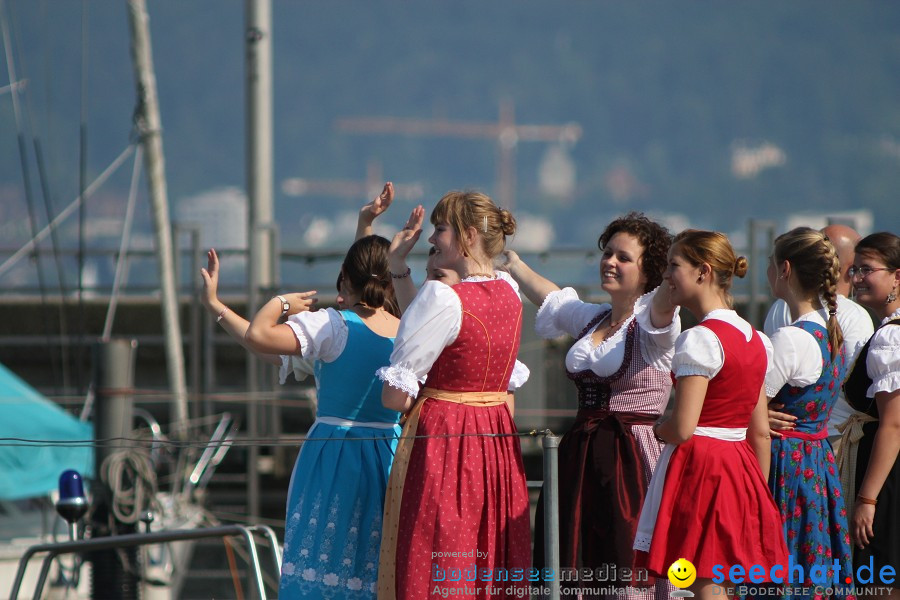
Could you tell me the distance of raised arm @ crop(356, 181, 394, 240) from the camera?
3.33m

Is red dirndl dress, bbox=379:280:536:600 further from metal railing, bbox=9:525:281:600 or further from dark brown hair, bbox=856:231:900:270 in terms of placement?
dark brown hair, bbox=856:231:900:270

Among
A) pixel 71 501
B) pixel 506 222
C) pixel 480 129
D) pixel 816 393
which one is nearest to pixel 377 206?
pixel 506 222

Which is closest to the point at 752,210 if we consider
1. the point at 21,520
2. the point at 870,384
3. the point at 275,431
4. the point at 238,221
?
the point at 238,221

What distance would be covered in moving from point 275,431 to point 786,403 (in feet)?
19.3

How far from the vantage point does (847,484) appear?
3.31 meters

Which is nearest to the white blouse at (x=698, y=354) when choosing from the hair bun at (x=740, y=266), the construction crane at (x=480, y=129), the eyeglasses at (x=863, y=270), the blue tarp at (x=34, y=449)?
the hair bun at (x=740, y=266)

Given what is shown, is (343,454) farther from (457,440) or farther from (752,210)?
(752,210)

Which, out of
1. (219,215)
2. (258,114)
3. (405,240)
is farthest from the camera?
(219,215)

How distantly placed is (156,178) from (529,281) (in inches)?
259

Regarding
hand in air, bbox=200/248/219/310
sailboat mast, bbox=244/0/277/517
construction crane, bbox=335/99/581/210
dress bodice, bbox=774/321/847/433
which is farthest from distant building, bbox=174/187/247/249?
construction crane, bbox=335/99/581/210

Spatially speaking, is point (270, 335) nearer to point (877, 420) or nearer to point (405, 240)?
point (405, 240)

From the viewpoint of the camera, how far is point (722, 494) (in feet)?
9.00

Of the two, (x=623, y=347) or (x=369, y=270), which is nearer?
(x=623, y=347)

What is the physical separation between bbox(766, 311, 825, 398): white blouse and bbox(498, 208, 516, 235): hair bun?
78 cm
